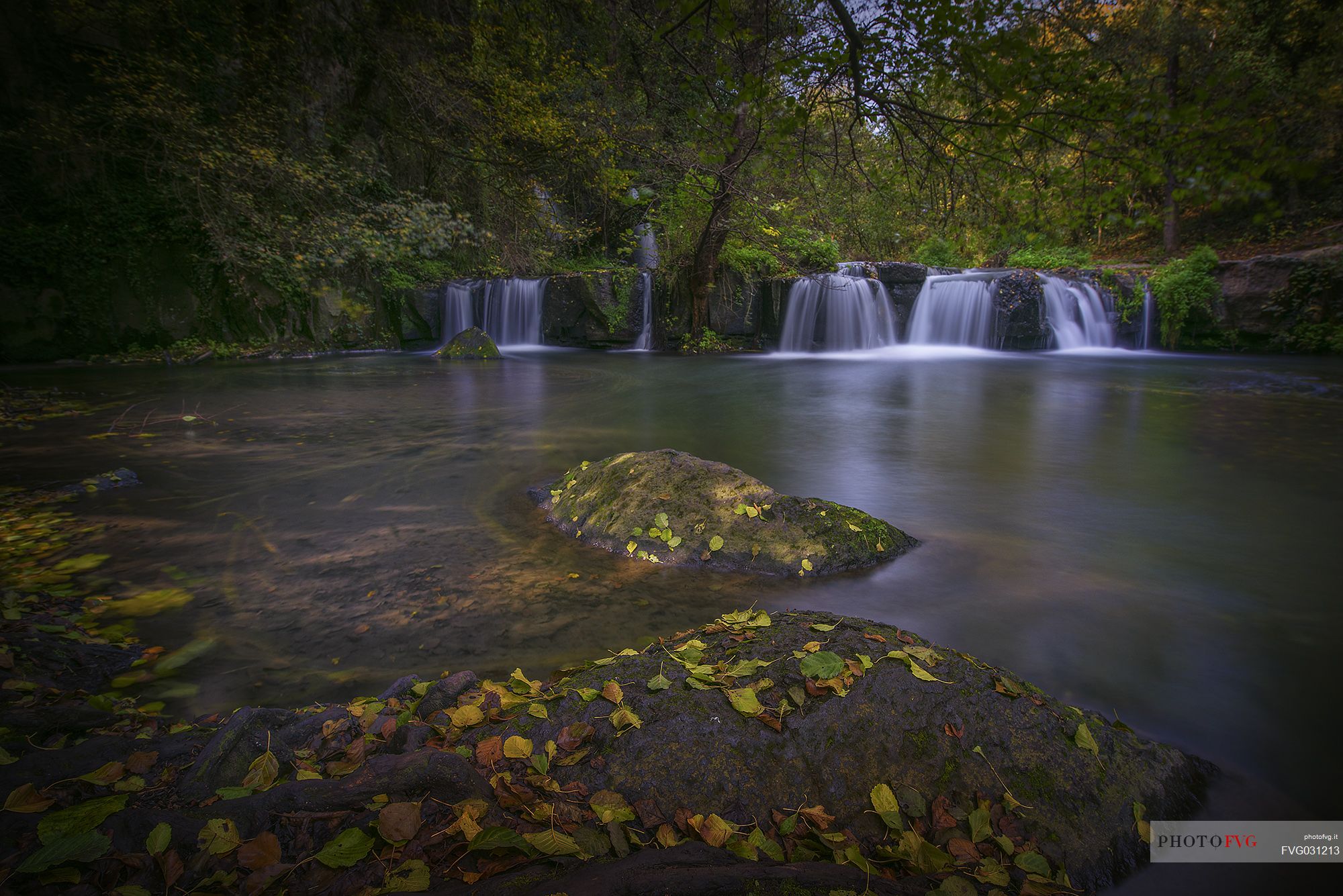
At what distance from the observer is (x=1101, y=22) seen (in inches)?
181

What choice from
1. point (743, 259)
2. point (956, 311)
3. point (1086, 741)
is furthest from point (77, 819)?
point (956, 311)

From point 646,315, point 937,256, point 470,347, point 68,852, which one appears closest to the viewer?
point 68,852

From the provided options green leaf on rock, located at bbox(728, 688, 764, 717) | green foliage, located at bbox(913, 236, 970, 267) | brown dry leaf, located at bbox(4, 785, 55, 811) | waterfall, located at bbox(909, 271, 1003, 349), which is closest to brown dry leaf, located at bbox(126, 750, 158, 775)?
brown dry leaf, located at bbox(4, 785, 55, 811)

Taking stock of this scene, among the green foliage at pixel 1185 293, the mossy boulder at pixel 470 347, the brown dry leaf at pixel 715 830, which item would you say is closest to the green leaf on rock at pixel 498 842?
the brown dry leaf at pixel 715 830

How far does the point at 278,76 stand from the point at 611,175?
5.80 meters

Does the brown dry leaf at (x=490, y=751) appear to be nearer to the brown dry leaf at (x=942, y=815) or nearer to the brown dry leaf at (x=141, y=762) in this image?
the brown dry leaf at (x=141, y=762)

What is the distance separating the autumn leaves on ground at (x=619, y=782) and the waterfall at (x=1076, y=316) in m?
19.2

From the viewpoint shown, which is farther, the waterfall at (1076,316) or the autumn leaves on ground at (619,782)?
the waterfall at (1076,316)

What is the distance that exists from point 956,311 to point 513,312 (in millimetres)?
14153

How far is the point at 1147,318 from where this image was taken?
58.4 ft

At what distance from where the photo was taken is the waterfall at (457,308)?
66.3 feet

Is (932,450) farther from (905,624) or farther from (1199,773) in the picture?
(1199,773)

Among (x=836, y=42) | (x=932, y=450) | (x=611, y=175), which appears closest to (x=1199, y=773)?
(x=836, y=42)

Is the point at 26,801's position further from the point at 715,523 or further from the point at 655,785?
the point at 715,523
